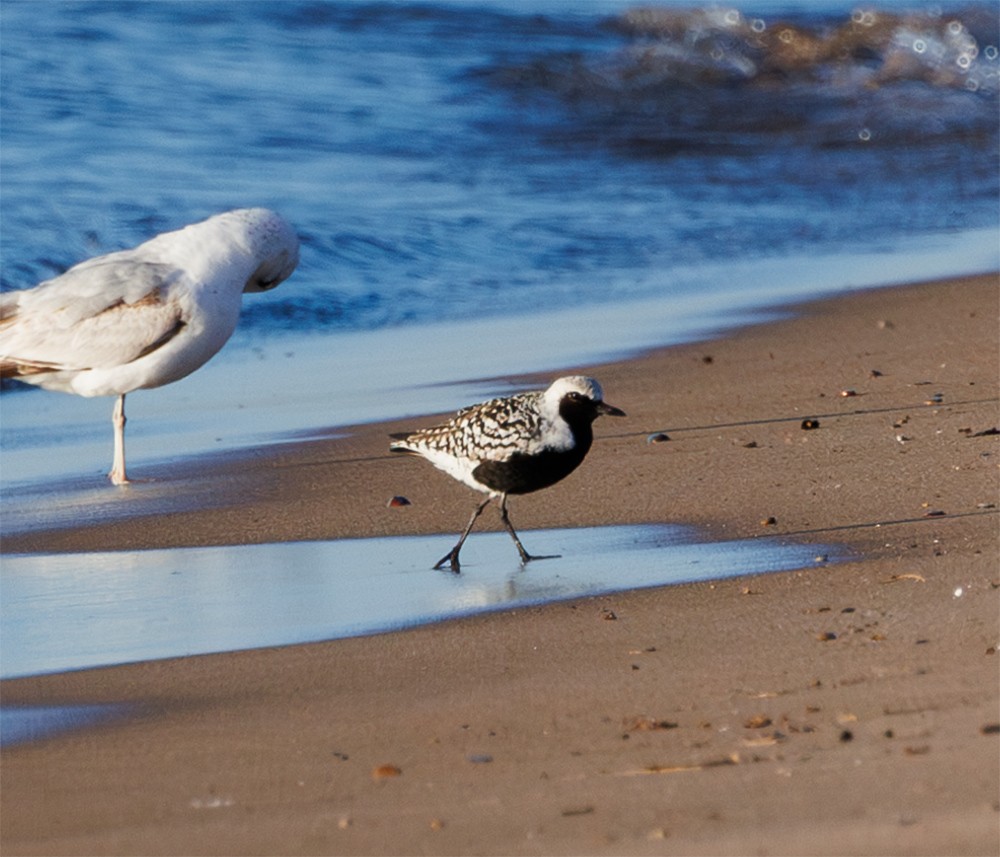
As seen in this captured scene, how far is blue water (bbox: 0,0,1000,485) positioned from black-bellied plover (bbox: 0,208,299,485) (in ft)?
1.24

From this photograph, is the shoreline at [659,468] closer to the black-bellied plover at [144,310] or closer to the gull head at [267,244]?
the black-bellied plover at [144,310]

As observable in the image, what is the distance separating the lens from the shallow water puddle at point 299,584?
5062 mm

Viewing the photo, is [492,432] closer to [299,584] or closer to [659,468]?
[299,584]

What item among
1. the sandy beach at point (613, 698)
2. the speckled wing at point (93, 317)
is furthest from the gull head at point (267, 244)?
the sandy beach at point (613, 698)

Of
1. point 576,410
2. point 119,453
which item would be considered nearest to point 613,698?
point 576,410

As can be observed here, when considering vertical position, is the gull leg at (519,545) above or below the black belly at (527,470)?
below

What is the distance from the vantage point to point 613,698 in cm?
419

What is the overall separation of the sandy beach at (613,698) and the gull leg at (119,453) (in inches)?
20.4

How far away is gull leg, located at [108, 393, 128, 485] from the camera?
297 inches

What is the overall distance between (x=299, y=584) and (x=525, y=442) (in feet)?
2.90

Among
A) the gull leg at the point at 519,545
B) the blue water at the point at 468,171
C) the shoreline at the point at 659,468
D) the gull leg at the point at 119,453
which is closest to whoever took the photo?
the gull leg at the point at 519,545

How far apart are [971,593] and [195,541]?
2.88m

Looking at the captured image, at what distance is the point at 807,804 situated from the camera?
3330 mm

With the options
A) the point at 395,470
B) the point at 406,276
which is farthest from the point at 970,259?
the point at 395,470
